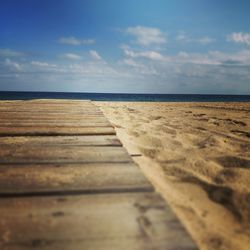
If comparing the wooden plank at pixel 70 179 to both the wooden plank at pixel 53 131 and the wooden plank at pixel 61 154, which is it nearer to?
the wooden plank at pixel 61 154

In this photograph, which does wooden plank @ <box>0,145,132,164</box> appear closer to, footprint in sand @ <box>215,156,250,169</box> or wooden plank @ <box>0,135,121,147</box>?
wooden plank @ <box>0,135,121,147</box>

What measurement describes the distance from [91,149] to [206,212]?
2.78ft

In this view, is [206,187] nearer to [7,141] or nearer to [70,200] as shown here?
[70,200]

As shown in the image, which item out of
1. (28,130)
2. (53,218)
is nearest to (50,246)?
(53,218)

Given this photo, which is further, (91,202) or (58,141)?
(58,141)

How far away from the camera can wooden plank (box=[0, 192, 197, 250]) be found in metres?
0.72

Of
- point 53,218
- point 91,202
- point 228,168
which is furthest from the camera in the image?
point 228,168

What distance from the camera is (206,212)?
141cm

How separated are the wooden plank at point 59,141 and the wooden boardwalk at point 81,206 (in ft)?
0.88

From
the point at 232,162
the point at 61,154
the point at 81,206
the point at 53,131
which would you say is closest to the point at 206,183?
the point at 232,162

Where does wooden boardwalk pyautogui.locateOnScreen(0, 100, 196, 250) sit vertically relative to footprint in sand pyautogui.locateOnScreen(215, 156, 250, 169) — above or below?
above

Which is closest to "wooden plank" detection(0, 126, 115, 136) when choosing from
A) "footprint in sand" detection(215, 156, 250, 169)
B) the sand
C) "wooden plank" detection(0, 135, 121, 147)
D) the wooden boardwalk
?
"wooden plank" detection(0, 135, 121, 147)

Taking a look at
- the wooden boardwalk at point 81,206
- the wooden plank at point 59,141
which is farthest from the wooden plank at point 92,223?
the wooden plank at point 59,141

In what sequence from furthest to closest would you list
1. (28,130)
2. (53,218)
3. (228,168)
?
(28,130), (228,168), (53,218)
